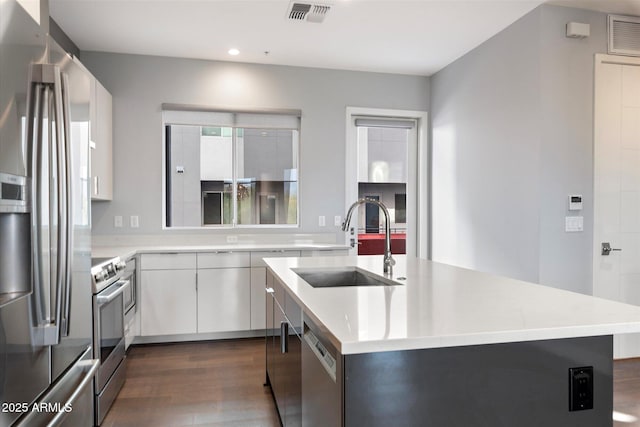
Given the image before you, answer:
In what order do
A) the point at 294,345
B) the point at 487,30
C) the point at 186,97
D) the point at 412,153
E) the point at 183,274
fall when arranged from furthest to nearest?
the point at 412,153 < the point at 186,97 < the point at 183,274 < the point at 487,30 < the point at 294,345

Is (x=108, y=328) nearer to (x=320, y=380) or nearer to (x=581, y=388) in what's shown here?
(x=320, y=380)

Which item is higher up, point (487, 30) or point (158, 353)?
point (487, 30)

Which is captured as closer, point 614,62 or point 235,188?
point 614,62

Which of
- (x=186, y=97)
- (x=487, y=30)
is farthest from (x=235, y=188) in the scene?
(x=487, y=30)

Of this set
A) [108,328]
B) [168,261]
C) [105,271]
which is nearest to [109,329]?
[108,328]

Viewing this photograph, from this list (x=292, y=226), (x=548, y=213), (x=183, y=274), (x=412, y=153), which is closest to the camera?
(x=548, y=213)

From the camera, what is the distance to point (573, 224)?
10.5ft

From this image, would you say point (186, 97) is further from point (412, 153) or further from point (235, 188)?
point (412, 153)

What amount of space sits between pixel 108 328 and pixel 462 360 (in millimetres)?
2145

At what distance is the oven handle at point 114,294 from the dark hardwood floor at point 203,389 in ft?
2.25

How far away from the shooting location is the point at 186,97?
13.9 feet

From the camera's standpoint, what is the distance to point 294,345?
6.19 ft

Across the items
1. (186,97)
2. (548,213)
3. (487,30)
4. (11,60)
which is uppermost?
(487,30)

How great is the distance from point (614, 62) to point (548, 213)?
129 cm
